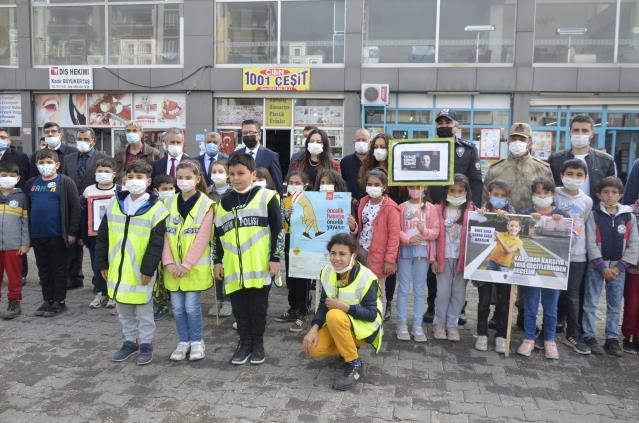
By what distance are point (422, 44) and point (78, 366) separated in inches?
505

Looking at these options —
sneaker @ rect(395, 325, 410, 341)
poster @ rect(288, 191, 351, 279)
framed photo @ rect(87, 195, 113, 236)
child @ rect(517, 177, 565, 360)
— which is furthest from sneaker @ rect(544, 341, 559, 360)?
framed photo @ rect(87, 195, 113, 236)

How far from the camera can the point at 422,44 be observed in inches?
567

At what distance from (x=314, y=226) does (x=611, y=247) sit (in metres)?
2.85

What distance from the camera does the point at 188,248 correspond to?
438 cm

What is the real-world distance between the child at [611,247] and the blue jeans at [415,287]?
5.24ft

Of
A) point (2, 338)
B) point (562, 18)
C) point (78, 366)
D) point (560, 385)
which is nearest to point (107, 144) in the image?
point (2, 338)

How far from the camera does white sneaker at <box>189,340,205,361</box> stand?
14.6 ft

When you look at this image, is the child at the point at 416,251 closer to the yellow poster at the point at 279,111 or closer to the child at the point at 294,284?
the child at the point at 294,284

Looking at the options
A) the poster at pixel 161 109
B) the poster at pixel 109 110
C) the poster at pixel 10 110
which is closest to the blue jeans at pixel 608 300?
the poster at pixel 161 109

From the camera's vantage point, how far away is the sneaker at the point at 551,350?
15.1 ft

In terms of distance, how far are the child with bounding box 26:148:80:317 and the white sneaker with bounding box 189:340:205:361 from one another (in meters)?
2.23

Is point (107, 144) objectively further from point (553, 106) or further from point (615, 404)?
point (615, 404)

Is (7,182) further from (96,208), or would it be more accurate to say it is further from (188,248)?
(188,248)

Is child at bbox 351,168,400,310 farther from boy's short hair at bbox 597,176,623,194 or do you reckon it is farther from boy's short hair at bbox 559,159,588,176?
boy's short hair at bbox 597,176,623,194
